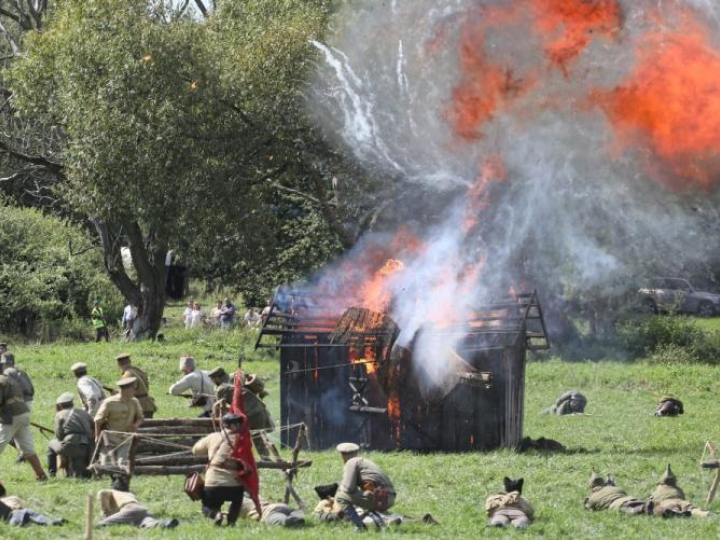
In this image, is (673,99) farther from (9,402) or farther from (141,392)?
(9,402)

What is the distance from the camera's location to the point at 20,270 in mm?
46719

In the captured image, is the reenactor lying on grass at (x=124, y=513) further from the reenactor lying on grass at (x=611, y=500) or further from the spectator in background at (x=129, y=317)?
the spectator in background at (x=129, y=317)

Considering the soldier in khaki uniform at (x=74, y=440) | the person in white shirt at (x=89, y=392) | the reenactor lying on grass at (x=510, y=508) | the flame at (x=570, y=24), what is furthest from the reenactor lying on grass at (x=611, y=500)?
the flame at (x=570, y=24)

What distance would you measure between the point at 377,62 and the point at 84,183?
31.7 ft

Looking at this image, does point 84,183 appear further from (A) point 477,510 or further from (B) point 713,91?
(A) point 477,510

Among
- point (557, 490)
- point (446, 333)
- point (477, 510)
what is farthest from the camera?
point (446, 333)

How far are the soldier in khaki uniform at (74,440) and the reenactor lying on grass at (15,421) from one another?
0.38 metres

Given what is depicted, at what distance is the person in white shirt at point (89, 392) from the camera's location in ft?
69.3

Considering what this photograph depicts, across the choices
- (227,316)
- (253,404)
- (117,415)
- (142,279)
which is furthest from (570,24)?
(227,316)

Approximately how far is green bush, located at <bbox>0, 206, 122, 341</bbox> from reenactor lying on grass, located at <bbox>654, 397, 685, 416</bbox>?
23252mm

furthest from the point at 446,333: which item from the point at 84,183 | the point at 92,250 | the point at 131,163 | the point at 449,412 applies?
the point at 92,250

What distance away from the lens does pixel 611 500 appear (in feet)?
57.4

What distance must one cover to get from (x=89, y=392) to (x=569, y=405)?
11442 millimetres

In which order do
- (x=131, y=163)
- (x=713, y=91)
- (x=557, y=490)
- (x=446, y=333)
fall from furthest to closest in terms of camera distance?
(x=131, y=163) → (x=713, y=91) → (x=446, y=333) → (x=557, y=490)
